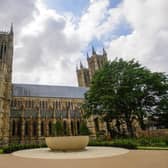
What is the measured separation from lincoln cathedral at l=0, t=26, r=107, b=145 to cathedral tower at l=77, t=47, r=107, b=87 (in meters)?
16.5

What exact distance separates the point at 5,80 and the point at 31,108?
10.8m

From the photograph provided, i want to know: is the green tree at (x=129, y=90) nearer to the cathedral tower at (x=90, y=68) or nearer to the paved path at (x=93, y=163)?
the paved path at (x=93, y=163)

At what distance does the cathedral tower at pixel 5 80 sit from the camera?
35938 millimetres

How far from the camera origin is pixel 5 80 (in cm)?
4047

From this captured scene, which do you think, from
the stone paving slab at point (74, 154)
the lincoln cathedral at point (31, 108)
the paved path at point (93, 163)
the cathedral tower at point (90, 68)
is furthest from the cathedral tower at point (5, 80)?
the cathedral tower at point (90, 68)

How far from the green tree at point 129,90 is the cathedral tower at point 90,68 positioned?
33.1 metres

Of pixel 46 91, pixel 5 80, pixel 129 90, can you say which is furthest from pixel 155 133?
pixel 46 91

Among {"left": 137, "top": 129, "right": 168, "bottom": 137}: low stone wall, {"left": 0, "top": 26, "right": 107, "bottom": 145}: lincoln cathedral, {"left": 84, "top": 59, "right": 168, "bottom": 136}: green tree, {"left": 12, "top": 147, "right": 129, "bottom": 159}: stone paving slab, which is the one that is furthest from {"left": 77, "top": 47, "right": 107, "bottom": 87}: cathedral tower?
{"left": 12, "top": 147, "right": 129, "bottom": 159}: stone paving slab

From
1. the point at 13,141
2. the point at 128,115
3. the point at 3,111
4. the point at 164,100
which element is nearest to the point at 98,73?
the point at 128,115

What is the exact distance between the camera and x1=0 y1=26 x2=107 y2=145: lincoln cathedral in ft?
128

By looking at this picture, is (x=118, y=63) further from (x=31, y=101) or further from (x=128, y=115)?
(x=31, y=101)

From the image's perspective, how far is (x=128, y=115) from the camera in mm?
31203

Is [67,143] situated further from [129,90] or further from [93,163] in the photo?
[129,90]

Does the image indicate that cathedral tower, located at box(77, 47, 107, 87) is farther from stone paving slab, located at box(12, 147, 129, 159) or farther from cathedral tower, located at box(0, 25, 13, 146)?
stone paving slab, located at box(12, 147, 129, 159)
